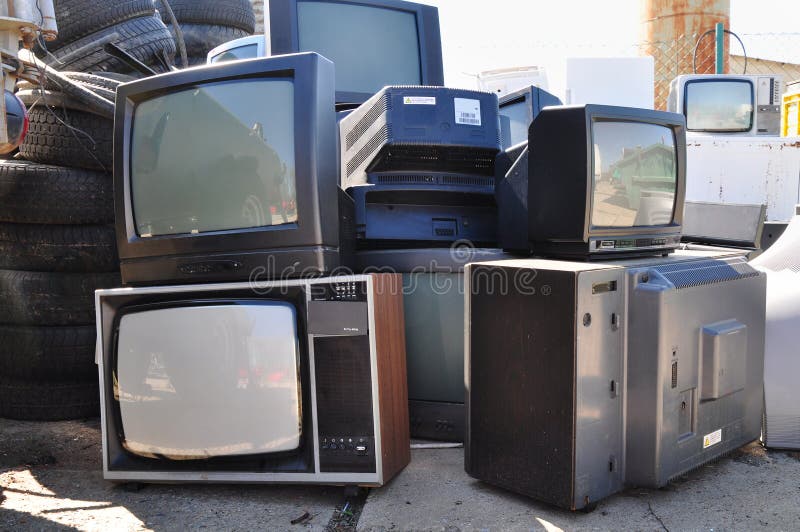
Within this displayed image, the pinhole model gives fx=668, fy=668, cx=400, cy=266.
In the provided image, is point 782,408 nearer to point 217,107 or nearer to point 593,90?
point 217,107

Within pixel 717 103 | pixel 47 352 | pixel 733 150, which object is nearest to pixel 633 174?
pixel 47 352

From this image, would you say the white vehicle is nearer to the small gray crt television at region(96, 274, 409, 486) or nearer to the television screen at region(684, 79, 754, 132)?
the television screen at region(684, 79, 754, 132)

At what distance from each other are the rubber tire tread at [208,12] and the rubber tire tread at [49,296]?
2527 mm

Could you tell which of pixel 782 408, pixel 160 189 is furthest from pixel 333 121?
pixel 782 408

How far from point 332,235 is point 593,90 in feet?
12.1

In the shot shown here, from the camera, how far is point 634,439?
1.79m

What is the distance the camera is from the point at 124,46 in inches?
133

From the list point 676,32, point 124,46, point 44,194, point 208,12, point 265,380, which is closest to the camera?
point 265,380

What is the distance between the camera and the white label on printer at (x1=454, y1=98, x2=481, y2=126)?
218 centimetres

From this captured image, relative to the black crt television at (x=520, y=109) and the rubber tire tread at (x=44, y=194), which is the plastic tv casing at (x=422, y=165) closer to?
the black crt television at (x=520, y=109)

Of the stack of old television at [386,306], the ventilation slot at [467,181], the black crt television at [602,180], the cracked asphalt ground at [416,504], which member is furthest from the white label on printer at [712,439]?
the ventilation slot at [467,181]

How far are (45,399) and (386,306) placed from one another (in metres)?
1.57

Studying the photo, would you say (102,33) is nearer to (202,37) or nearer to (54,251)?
(202,37)

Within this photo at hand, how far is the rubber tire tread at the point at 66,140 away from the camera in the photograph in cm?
256
